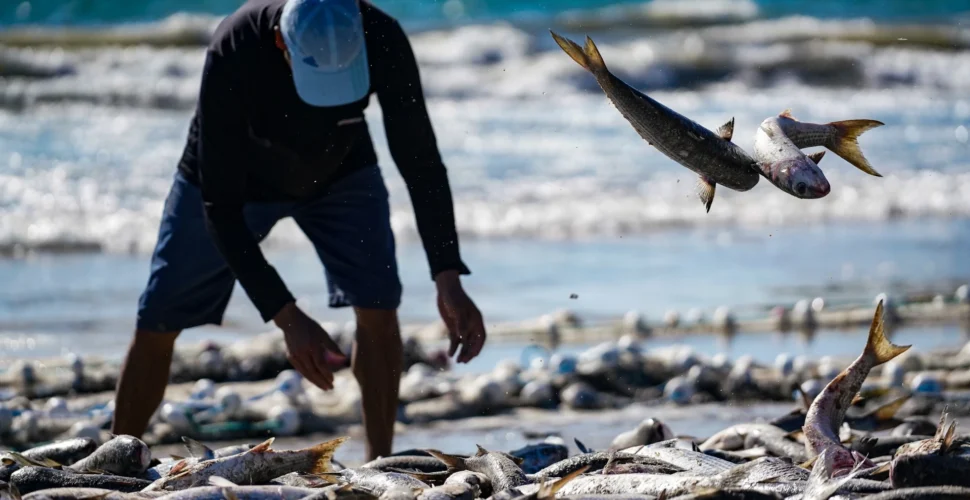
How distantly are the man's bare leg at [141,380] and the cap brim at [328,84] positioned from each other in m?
1.18

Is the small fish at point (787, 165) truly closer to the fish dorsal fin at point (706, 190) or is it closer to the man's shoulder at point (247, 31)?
the fish dorsal fin at point (706, 190)

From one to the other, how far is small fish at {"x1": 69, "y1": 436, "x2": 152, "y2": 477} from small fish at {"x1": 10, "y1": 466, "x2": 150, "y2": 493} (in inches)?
8.3

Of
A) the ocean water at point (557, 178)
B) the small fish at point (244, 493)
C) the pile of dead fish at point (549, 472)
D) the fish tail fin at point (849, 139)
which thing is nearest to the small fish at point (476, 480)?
the pile of dead fish at point (549, 472)

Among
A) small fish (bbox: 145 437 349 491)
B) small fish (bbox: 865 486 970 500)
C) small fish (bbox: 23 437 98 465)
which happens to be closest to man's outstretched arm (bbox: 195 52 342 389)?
small fish (bbox: 145 437 349 491)

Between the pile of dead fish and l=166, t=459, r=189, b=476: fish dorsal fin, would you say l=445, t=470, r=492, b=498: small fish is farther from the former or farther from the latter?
l=166, t=459, r=189, b=476: fish dorsal fin

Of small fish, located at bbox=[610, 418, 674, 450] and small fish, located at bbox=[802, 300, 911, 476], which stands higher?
small fish, located at bbox=[802, 300, 911, 476]

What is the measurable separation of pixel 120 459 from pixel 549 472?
1.39 m

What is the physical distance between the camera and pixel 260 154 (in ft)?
14.9

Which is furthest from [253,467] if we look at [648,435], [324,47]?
[648,435]

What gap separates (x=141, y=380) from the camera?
478 centimetres

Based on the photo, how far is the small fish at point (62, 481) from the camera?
3672 millimetres

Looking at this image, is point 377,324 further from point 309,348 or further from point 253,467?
point 253,467

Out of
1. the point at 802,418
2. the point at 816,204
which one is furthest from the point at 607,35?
the point at 802,418

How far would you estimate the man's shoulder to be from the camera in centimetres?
431
